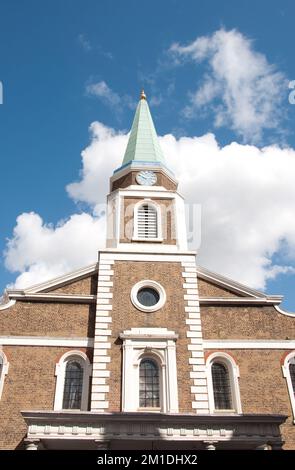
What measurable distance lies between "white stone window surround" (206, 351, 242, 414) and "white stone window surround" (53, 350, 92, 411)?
5.09m

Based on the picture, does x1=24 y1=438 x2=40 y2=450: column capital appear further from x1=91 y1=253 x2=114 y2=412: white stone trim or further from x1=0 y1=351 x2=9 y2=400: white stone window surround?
x1=0 y1=351 x2=9 y2=400: white stone window surround

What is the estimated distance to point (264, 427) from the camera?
1484 cm

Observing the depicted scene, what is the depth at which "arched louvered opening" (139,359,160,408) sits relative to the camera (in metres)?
16.8

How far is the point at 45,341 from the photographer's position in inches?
711

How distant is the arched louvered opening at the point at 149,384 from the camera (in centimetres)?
1677

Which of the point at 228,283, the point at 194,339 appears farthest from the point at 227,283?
the point at 194,339

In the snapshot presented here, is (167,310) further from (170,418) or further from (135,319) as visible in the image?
(170,418)

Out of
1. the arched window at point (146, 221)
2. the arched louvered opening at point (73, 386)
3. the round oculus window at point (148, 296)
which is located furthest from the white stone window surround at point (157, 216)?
the arched louvered opening at point (73, 386)

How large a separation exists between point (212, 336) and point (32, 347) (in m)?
7.98

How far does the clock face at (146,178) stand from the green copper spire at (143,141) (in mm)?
1011

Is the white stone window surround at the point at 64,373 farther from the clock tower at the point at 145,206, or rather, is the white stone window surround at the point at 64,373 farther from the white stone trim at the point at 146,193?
the white stone trim at the point at 146,193

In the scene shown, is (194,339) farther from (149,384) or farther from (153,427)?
(153,427)

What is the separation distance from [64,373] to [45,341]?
1.61 meters
